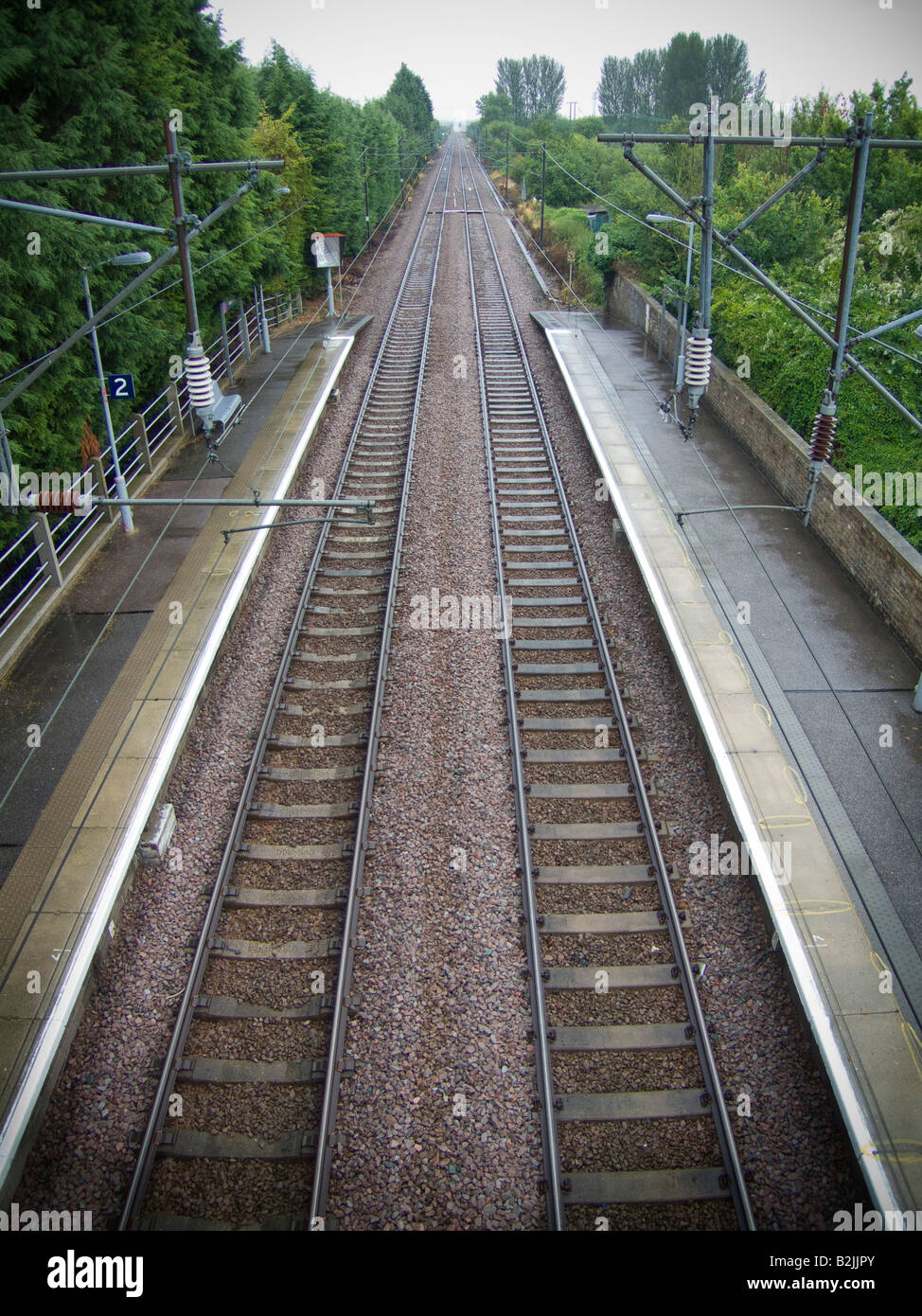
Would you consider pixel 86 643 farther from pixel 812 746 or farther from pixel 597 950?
pixel 812 746

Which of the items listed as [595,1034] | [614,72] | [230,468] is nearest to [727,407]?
[230,468]

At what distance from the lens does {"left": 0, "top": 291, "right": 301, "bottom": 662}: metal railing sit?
1504 cm

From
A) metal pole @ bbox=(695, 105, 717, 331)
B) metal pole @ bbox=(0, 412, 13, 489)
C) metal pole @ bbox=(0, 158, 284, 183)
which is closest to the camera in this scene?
metal pole @ bbox=(0, 158, 284, 183)

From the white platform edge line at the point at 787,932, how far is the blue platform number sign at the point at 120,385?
34.3 ft

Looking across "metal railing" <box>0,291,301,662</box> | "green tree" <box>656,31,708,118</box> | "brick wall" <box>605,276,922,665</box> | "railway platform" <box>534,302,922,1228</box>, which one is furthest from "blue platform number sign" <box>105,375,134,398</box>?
"green tree" <box>656,31,708,118</box>

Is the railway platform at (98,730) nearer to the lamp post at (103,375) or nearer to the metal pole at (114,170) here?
the lamp post at (103,375)

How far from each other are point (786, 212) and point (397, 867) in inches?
973

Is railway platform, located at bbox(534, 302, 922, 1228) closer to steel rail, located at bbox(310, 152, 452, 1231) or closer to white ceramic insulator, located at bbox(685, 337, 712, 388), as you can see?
white ceramic insulator, located at bbox(685, 337, 712, 388)

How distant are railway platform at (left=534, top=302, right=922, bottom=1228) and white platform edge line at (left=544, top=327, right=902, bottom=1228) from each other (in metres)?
0.02

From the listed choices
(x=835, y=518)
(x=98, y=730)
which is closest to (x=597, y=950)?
(x=98, y=730)

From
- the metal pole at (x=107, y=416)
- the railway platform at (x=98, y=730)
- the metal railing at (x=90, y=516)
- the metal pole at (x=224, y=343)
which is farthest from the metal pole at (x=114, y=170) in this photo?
the metal pole at (x=224, y=343)

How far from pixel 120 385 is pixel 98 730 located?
25.9ft

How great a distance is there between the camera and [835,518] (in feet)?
54.1

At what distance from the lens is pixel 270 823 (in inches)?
439
